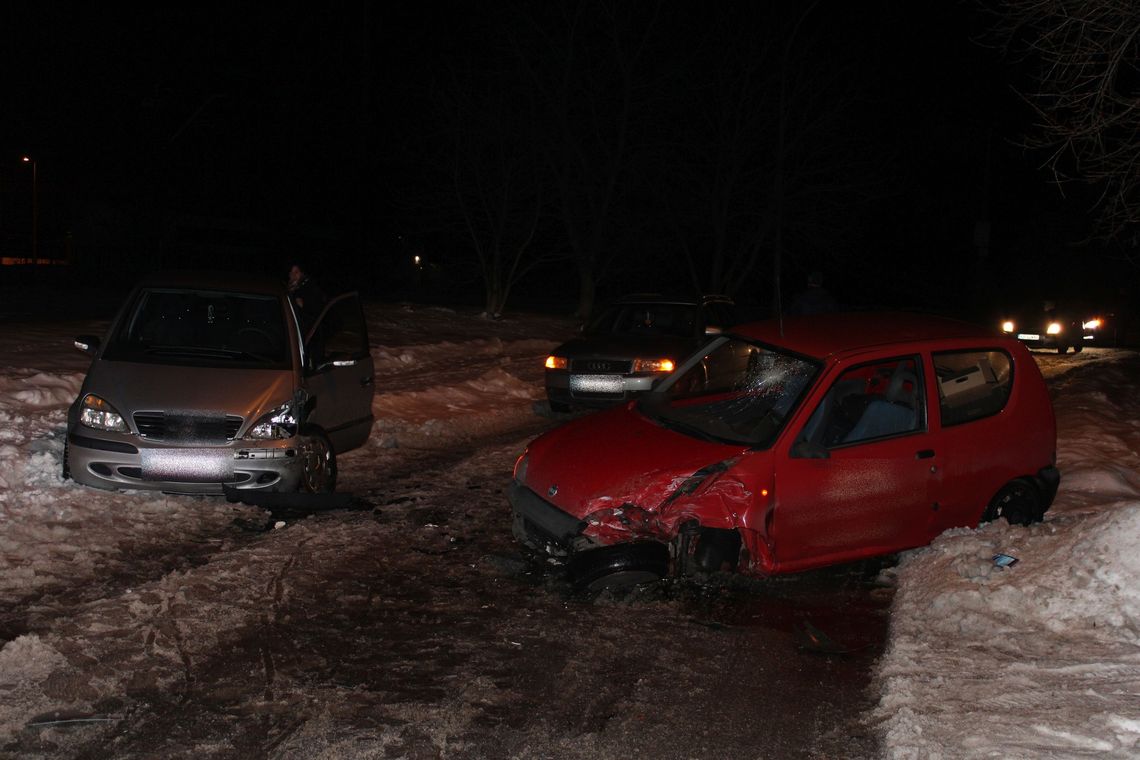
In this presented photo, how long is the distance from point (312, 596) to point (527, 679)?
66.4 inches

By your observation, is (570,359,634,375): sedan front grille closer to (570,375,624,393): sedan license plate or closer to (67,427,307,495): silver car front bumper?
(570,375,624,393): sedan license plate

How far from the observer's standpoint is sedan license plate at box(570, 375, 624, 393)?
12391 mm

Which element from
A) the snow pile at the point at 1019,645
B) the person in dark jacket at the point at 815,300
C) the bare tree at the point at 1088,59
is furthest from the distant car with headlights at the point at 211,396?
the person in dark jacket at the point at 815,300

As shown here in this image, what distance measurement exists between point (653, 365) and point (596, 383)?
2.31 feet

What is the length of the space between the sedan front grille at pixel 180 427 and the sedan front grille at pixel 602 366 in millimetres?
5548

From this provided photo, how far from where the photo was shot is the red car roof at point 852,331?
7.02m

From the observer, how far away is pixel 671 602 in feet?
20.9

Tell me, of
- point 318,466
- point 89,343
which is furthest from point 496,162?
point 318,466

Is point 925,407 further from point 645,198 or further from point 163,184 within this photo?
point 163,184

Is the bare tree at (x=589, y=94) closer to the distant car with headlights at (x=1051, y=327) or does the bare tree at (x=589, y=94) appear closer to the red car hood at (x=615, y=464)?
Answer: the distant car with headlights at (x=1051, y=327)

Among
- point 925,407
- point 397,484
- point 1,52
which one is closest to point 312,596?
point 397,484

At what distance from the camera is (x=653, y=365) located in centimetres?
1236

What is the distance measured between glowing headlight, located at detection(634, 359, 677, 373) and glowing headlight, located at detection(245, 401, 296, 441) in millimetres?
5173

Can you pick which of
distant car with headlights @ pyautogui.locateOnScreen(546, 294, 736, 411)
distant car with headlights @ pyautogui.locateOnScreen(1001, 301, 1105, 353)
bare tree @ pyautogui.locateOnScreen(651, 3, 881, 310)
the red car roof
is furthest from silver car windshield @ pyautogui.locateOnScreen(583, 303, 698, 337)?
bare tree @ pyautogui.locateOnScreen(651, 3, 881, 310)
